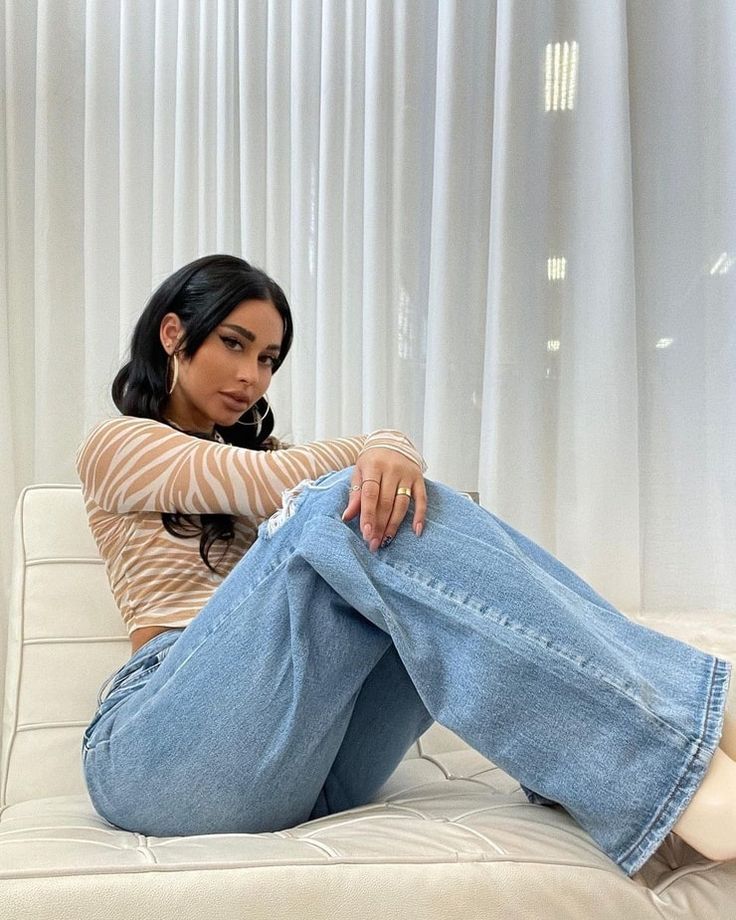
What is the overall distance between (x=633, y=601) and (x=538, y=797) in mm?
1251

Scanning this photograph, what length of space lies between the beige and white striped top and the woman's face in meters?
0.16

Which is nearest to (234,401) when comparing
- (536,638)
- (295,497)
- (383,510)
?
(295,497)

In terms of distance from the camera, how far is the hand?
2.95 feet

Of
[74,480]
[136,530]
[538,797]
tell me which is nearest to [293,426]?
[74,480]

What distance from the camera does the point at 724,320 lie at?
7.29ft

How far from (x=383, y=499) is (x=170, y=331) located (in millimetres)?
665

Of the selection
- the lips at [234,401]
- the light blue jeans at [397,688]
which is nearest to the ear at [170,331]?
the lips at [234,401]

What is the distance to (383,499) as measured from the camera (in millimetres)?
906

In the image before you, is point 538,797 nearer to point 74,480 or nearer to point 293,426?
point 293,426

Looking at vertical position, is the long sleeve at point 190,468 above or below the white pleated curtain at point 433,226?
below

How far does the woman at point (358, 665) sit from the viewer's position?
811mm

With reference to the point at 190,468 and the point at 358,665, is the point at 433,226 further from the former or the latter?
the point at 358,665

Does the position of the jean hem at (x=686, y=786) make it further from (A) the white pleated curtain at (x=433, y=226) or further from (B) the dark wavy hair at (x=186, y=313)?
(A) the white pleated curtain at (x=433, y=226)

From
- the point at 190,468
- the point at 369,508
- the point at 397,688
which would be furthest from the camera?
the point at 190,468
